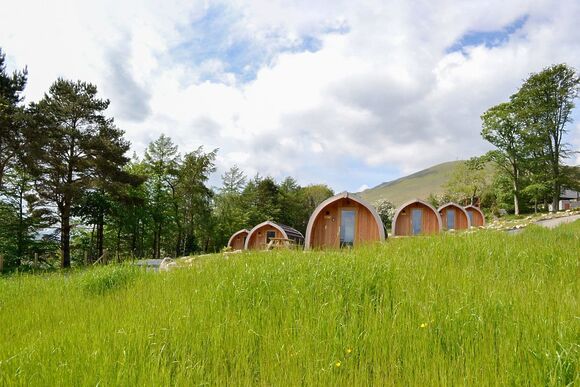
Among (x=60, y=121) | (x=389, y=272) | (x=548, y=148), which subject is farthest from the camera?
(x=548, y=148)

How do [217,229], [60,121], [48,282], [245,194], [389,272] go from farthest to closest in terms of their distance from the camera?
1. [245,194]
2. [217,229]
3. [60,121]
4. [48,282]
5. [389,272]

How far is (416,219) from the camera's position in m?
23.9

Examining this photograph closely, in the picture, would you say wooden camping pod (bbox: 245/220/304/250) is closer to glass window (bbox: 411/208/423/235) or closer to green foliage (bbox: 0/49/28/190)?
glass window (bbox: 411/208/423/235)

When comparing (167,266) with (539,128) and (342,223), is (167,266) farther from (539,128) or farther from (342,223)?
(539,128)

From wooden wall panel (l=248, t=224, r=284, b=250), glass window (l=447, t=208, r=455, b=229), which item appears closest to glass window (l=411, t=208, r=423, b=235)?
glass window (l=447, t=208, r=455, b=229)

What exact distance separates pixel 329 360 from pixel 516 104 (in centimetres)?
4434

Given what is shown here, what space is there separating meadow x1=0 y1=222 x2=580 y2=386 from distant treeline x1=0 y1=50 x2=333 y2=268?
222 inches

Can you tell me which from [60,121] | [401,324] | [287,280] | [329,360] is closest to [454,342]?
[401,324]

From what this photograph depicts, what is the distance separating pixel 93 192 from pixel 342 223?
24.7 meters

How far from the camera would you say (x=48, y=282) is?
8031mm

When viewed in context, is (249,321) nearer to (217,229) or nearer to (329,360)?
(329,360)

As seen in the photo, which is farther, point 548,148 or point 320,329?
point 548,148

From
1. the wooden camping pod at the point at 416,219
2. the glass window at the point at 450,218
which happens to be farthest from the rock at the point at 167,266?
the glass window at the point at 450,218

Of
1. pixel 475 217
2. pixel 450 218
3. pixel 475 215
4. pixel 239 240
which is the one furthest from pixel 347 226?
pixel 475 215
